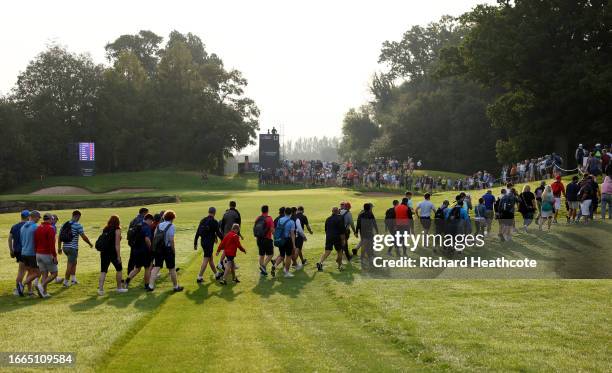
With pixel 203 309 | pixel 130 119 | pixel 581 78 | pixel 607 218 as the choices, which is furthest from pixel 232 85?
pixel 203 309

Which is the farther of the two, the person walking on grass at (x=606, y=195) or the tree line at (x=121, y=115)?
the tree line at (x=121, y=115)

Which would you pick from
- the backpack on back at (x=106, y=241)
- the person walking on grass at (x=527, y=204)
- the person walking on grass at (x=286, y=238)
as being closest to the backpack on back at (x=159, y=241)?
the backpack on back at (x=106, y=241)

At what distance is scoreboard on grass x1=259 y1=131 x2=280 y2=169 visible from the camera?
66.0 m

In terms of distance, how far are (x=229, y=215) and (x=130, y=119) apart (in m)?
64.9

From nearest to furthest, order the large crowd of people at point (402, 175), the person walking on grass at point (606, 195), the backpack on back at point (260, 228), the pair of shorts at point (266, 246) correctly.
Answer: the backpack on back at point (260, 228) < the pair of shorts at point (266, 246) < the person walking on grass at point (606, 195) < the large crowd of people at point (402, 175)

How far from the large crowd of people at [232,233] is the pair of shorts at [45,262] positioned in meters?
0.03

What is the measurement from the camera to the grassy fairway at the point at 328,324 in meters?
10.9

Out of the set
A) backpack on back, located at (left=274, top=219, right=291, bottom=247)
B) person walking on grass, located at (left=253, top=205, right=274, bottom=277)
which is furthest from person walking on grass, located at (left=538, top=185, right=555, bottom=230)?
person walking on grass, located at (left=253, top=205, right=274, bottom=277)

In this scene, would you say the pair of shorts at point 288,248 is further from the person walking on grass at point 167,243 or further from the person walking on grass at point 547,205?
the person walking on grass at point 547,205

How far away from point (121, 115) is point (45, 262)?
66930 millimetres

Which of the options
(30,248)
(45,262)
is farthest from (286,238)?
(30,248)

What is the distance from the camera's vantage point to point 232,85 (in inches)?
3664

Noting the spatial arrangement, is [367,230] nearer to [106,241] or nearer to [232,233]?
[232,233]

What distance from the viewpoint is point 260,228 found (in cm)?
1948
